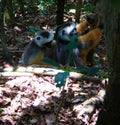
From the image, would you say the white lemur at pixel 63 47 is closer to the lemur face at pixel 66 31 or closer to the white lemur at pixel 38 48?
the lemur face at pixel 66 31

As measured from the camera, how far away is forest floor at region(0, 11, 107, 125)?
3660mm

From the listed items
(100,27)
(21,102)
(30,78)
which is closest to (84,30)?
(100,27)

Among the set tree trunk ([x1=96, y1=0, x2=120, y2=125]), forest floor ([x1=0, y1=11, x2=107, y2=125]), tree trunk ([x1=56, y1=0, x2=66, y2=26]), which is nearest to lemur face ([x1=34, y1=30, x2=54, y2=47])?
tree trunk ([x1=56, y1=0, x2=66, y2=26])

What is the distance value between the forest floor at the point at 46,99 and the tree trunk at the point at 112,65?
1.29 ft

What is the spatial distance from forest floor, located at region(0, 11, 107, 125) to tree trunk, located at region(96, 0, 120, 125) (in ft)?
1.29

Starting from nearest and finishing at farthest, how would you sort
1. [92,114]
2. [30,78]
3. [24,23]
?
[92,114] → [30,78] → [24,23]

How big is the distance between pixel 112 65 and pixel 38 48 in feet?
11.7

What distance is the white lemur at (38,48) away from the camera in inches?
235

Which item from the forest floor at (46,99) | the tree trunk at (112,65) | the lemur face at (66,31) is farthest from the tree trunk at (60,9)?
the tree trunk at (112,65)

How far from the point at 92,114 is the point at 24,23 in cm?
567

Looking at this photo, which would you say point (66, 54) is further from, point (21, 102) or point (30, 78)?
point (21, 102)

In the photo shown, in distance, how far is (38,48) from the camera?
615 cm

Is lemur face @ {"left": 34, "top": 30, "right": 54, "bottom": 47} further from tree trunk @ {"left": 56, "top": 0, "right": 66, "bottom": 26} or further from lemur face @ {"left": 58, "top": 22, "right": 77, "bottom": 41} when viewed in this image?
tree trunk @ {"left": 56, "top": 0, "right": 66, "bottom": 26}

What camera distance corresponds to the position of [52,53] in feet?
20.4
